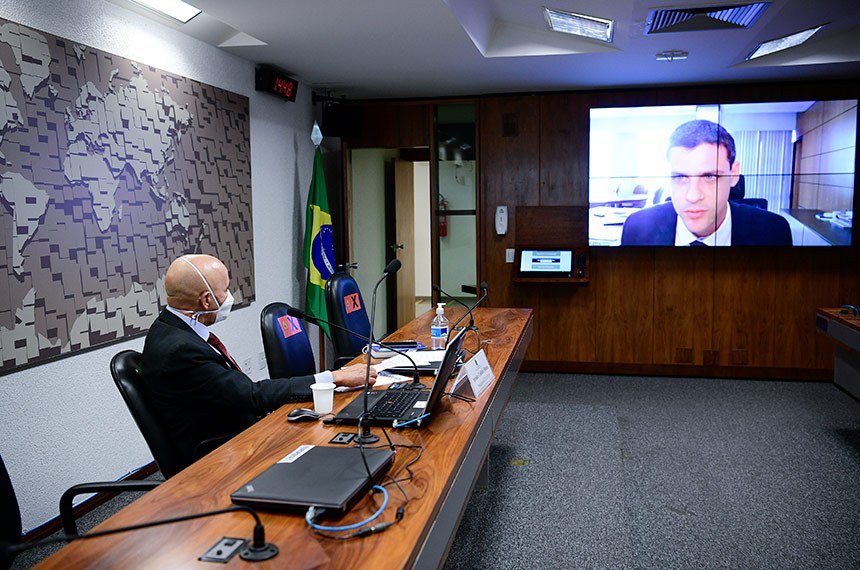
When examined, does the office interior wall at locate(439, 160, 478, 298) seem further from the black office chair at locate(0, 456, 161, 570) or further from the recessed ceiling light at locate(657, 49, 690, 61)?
the black office chair at locate(0, 456, 161, 570)

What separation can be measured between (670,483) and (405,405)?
196 centimetres

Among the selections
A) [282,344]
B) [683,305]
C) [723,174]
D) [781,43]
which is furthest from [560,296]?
[282,344]

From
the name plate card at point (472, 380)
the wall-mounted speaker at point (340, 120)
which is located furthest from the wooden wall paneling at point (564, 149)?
the name plate card at point (472, 380)

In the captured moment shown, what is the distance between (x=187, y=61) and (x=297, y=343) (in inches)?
76.8

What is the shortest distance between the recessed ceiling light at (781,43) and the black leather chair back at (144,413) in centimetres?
433

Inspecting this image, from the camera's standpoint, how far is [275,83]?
4980 millimetres

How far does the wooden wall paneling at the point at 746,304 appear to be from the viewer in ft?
18.9

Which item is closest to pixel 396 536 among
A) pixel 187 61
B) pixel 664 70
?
pixel 187 61

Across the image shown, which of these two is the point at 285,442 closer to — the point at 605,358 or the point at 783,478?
the point at 783,478

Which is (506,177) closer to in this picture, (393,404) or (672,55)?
(672,55)

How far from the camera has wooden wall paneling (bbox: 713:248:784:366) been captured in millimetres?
5758

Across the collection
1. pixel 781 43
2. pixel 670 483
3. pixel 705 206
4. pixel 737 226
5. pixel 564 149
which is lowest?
pixel 670 483

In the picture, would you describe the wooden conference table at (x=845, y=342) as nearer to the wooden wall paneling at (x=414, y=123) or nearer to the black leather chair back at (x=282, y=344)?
the black leather chair back at (x=282, y=344)

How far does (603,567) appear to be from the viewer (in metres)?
2.75
